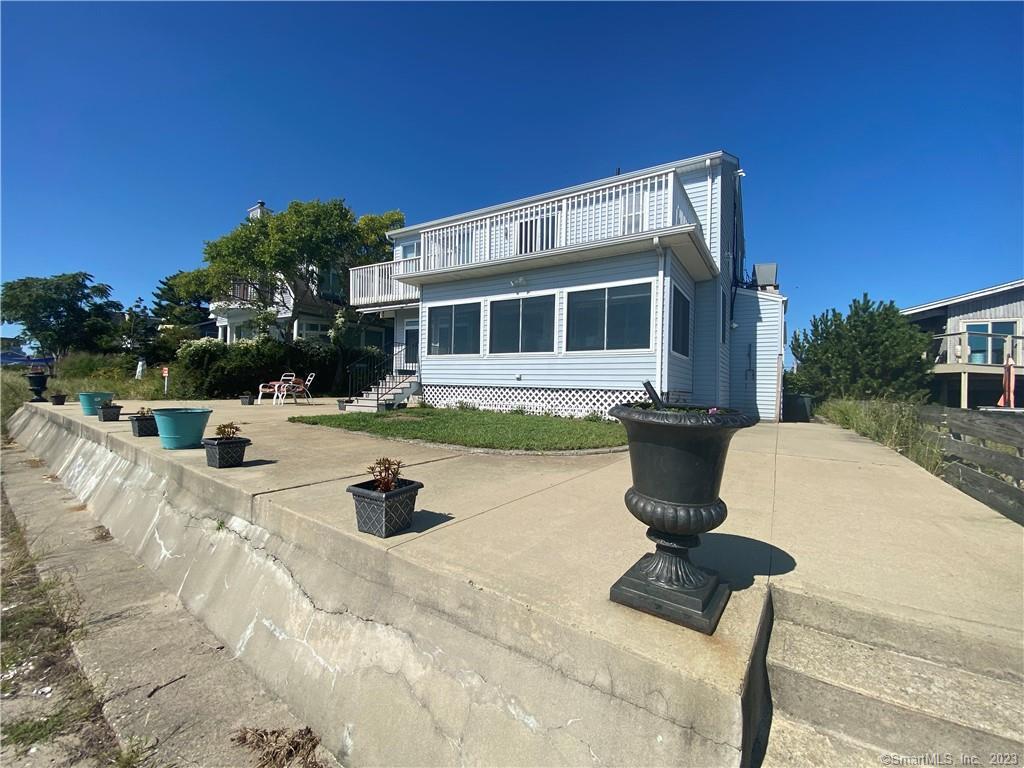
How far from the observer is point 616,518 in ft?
11.1

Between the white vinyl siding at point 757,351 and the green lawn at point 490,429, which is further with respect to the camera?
the white vinyl siding at point 757,351

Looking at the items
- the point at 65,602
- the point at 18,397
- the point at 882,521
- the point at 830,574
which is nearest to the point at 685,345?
the point at 882,521

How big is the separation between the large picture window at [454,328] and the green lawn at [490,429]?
2528 millimetres

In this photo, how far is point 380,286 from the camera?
15586mm

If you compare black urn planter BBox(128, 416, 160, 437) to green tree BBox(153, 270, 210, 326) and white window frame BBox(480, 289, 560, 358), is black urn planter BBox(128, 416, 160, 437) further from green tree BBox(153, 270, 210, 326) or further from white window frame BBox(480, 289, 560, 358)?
green tree BBox(153, 270, 210, 326)

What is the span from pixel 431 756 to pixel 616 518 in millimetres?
2031

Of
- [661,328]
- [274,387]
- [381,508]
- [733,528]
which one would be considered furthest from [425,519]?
[274,387]

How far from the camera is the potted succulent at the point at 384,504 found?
270 centimetres

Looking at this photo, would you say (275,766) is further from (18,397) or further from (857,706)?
(18,397)

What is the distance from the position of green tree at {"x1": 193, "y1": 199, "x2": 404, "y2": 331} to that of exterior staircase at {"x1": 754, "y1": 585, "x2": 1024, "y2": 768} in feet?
60.8

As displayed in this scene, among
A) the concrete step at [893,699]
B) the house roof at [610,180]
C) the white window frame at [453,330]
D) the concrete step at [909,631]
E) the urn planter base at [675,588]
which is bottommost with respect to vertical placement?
the concrete step at [893,699]

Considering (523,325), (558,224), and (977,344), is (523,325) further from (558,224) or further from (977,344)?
(977,344)

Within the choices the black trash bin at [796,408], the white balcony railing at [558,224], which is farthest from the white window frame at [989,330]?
the white balcony railing at [558,224]

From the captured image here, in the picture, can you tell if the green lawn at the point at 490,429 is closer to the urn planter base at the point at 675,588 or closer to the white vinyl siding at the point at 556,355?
the white vinyl siding at the point at 556,355
